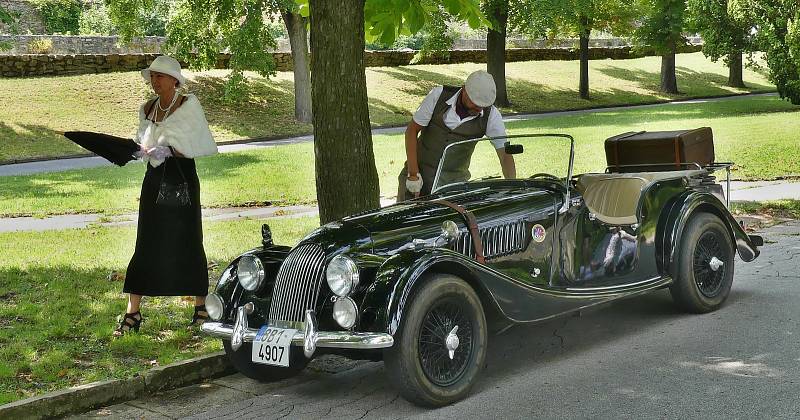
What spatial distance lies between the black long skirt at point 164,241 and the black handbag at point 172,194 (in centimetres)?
2

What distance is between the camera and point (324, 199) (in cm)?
793

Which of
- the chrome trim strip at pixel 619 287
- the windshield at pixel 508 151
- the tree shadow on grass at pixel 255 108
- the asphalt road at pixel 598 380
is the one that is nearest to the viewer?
the asphalt road at pixel 598 380

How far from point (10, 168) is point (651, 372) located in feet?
66.2

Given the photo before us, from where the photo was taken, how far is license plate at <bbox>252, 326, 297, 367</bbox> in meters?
5.41

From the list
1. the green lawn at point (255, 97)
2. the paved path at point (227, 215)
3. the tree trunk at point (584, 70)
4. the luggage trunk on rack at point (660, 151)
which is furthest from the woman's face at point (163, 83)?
the tree trunk at point (584, 70)

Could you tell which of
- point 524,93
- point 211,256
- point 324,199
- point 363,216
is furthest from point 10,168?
point 524,93

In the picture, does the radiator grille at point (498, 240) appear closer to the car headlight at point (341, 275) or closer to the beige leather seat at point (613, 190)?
the car headlight at point (341, 275)

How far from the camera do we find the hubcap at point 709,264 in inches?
296

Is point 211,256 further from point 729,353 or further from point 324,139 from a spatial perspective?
point 729,353

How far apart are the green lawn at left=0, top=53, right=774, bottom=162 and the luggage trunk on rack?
1993 centimetres

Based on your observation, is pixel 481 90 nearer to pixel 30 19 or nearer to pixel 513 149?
pixel 513 149

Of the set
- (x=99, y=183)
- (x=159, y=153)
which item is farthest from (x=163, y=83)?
(x=99, y=183)

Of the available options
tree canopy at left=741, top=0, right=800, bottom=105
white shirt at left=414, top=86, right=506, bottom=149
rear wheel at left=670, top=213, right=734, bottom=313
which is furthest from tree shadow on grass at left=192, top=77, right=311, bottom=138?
rear wheel at left=670, top=213, right=734, bottom=313

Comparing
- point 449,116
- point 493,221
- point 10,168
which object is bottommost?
point 10,168
